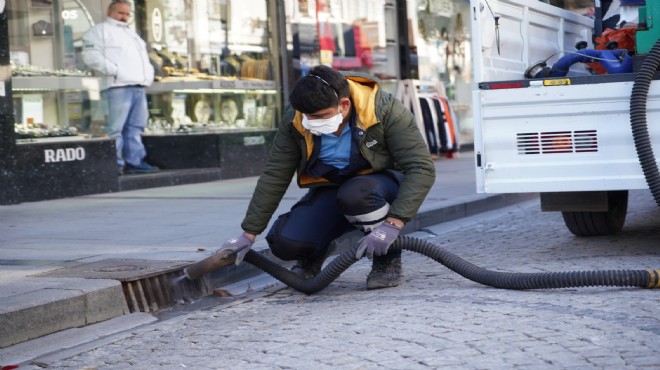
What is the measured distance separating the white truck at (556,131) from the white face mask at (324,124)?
1.54 metres

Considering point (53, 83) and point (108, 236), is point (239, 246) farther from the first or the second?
point (53, 83)

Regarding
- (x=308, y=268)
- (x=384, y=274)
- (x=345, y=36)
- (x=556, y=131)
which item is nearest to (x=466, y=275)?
(x=384, y=274)

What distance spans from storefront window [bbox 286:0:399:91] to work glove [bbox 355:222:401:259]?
9.43 meters

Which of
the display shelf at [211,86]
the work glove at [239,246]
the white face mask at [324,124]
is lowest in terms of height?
the work glove at [239,246]

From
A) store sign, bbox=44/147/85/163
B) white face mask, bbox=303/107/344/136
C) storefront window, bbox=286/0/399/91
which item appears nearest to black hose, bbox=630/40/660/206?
white face mask, bbox=303/107/344/136

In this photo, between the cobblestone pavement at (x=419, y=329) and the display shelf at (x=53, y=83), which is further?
the display shelf at (x=53, y=83)

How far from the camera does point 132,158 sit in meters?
12.4

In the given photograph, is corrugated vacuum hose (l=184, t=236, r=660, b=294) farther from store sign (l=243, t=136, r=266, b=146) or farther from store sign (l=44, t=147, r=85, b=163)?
store sign (l=243, t=136, r=266, b=146)

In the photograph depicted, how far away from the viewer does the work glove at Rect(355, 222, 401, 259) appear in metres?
5.46

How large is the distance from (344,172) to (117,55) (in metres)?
6.87

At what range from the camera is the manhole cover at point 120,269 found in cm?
586

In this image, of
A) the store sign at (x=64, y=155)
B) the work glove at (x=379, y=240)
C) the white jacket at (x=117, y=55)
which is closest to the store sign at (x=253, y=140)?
the white jacket at (x=117, y=55)

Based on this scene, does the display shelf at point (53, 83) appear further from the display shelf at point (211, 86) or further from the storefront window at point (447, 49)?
the storefront window at point (447, 49)

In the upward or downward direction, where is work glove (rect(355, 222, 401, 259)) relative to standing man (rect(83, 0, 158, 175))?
downward
